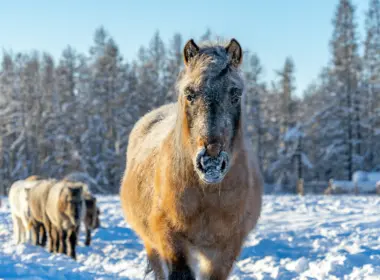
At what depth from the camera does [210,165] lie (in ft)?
9.39

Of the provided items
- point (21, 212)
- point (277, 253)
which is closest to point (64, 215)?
point (21, 212)

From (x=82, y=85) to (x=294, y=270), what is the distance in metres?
35.5

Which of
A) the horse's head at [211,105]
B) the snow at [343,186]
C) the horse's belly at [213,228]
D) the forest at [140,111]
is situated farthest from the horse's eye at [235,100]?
the forest at [140,111]

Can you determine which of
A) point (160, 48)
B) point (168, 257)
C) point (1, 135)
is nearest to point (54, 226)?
point (168, 257)

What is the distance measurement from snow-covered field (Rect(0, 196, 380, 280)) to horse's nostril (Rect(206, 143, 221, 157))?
326cm

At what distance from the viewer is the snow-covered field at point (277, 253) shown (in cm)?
581

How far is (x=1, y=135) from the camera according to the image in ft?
119

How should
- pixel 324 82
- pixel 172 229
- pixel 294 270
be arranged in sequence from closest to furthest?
pixel 172 229 → pixel 294 270 → pixel 324 82

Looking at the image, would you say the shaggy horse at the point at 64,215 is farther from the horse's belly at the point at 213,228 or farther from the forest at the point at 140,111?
the forest at the point at 140,111

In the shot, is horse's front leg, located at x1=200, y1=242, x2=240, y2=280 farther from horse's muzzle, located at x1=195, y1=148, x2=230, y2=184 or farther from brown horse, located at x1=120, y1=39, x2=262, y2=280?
horse's muzzle, located at x1=195, y1=148, x2=230, y2=184

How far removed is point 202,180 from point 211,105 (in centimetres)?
54

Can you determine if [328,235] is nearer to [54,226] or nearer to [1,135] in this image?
[54,226]

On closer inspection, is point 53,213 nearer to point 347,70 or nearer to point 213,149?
point 213,149

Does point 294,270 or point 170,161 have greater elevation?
point 170,161
